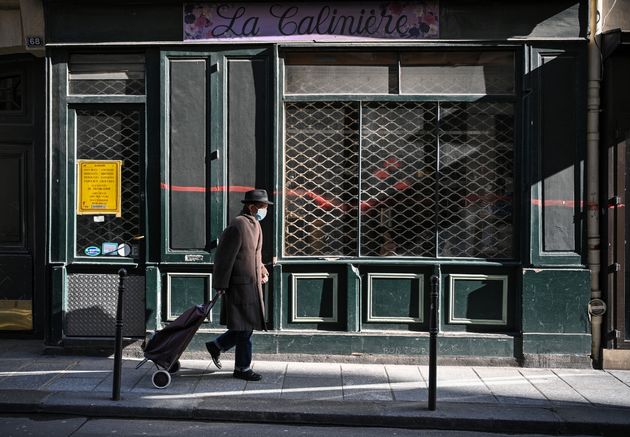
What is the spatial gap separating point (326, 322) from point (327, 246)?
35.7 inches

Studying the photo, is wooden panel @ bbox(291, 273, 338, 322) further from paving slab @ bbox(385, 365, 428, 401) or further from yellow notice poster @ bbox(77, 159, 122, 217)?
yellow notice poster @ bbox(77, 159, 122, 217)

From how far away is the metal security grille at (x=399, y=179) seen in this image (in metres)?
8.71

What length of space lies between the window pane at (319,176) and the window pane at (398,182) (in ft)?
0.66

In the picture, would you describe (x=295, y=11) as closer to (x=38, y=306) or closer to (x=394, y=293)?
(x=394, y=293)

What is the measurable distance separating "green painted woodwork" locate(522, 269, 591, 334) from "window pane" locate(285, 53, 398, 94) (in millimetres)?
2822

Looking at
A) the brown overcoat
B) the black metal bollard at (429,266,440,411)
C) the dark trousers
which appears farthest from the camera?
the dark trousers

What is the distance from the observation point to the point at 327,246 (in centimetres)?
881

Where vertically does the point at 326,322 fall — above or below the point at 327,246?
below

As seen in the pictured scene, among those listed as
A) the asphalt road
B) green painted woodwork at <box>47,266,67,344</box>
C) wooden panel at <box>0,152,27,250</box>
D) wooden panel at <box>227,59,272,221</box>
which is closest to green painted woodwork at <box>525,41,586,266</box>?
the asphalt road

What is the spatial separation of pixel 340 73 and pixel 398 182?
1489 mm

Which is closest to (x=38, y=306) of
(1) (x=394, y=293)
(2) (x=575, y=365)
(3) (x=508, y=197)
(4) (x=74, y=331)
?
(4) (x=74, y=331)

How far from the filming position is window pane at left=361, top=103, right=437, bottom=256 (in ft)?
28.8

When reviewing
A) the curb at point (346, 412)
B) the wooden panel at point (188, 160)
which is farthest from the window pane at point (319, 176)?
the curb at point (346, 412)

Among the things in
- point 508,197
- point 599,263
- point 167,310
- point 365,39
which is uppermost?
point 365,39
